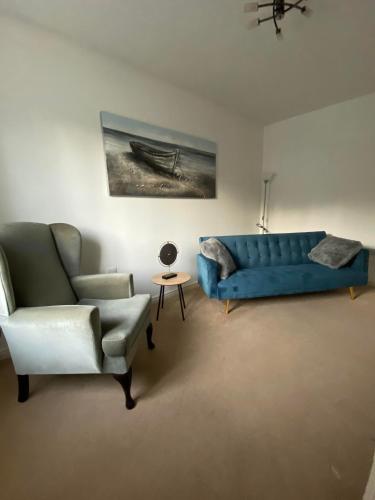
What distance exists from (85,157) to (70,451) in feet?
7.06

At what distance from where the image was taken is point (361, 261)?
Result: 8.09ft

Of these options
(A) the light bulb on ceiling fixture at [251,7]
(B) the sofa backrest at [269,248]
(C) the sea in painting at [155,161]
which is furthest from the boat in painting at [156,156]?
(A) the light bulb on ceiling fixture at [251,7]

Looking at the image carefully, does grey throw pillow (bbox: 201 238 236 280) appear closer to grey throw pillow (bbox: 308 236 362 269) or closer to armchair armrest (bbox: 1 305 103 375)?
grey throw pillow (bbox: 308 236 362 269)

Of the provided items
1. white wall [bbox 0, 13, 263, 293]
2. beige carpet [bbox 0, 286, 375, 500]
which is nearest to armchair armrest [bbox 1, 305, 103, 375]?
beige carpet [bbox 0, 286, 375, 500]

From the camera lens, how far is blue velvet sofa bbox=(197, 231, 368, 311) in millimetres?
2229

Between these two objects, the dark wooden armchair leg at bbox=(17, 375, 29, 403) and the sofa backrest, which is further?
the sofa backrest

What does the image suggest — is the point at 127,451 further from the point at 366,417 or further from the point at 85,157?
the point at 85,157

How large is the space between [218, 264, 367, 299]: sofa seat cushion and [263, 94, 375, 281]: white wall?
33.0 inches

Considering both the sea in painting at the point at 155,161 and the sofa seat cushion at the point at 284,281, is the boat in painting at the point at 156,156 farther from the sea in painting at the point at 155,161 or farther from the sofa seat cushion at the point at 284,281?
the sofa seat cushion at the point at 284,281

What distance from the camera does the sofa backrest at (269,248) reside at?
2.68 m

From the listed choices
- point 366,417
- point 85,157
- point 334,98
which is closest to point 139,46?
point 85,157

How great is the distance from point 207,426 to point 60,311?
1020 mm

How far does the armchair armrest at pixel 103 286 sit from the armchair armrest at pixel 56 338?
1.70 feet

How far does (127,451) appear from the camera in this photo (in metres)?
1.00
